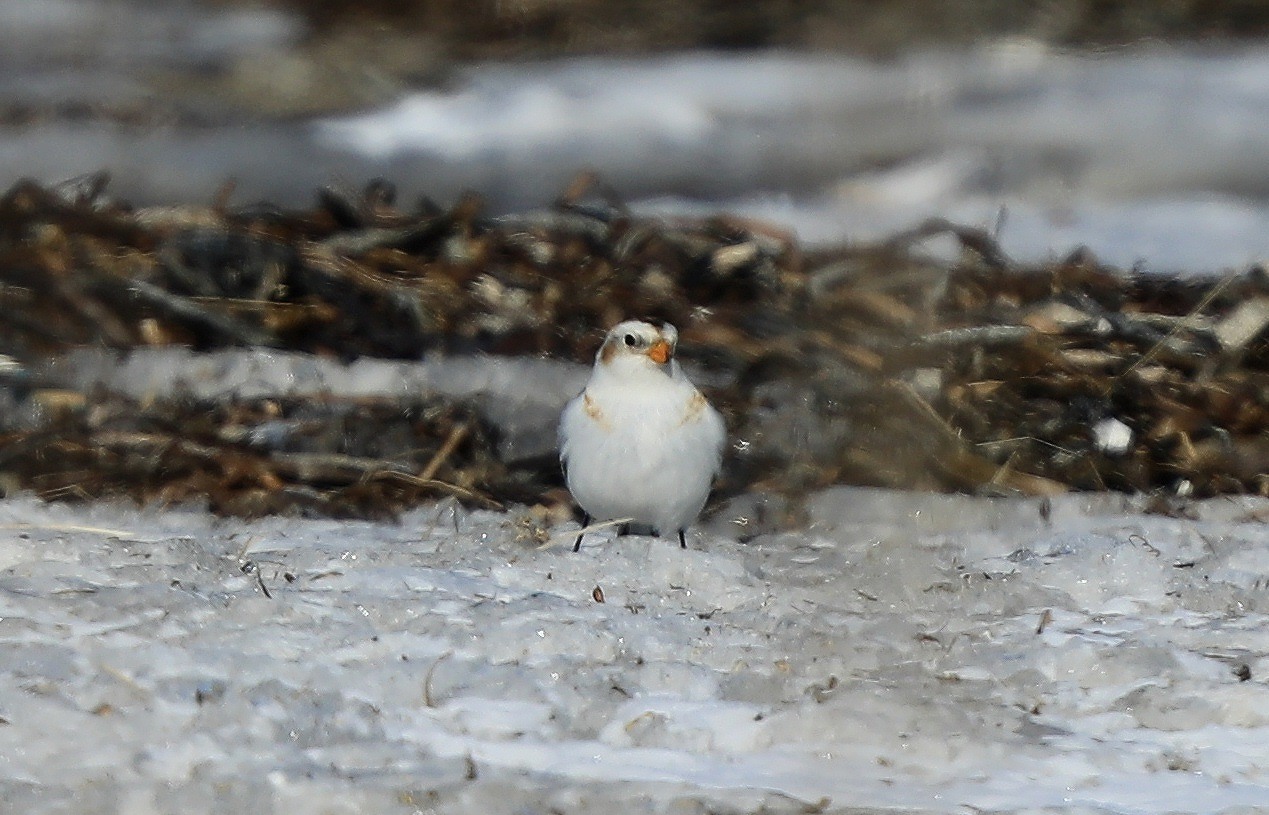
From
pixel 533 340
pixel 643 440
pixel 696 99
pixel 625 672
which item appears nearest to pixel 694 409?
pixel 643 440

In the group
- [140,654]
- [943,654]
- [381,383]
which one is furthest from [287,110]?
[381,383]

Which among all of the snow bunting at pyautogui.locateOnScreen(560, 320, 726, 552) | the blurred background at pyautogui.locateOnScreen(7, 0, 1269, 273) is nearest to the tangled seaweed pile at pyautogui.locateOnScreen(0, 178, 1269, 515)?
the snow bunting at pyautogui.locateOnScreen(560, 320, 726, 552)

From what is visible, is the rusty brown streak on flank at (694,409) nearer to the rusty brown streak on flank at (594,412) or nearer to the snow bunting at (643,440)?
the snow bunting at (643,440)

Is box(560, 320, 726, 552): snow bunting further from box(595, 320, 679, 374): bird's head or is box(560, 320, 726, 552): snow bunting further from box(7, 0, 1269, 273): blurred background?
box(7, 0, 1269, 273): blurred background

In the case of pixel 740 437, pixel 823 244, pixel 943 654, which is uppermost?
pixel 823 244

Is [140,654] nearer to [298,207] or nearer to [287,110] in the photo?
[287,110]

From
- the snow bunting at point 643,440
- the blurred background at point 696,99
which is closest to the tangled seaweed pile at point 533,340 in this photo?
the snow bunting at point 643,440
